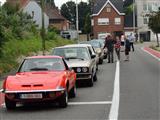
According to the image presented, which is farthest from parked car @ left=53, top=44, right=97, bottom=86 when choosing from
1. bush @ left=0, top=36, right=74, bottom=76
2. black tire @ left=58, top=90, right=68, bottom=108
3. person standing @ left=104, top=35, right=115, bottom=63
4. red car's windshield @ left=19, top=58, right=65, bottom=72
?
person standing @ left=104, top=35, right=115, bottom=63

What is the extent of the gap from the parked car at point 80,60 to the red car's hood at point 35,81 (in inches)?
181

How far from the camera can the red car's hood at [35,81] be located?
13266 millimetres

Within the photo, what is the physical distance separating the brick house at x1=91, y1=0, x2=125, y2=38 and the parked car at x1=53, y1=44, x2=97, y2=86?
94961 mm

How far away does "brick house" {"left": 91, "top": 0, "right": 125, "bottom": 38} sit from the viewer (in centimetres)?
11594

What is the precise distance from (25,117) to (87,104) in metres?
2.31

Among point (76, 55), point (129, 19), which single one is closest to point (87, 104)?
point (76, 55)

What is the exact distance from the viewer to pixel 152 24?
219 feet

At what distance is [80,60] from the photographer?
19.8m

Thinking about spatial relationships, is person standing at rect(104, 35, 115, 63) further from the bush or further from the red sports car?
the red sports car

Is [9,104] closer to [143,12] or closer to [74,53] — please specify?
[74,53]

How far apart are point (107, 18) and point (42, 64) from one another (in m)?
102

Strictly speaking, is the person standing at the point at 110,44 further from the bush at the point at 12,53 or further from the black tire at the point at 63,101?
the black tire at the point at 63,101

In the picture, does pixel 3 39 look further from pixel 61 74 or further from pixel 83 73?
pixel 61 74

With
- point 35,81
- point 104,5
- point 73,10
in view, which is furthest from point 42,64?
point 73,10
